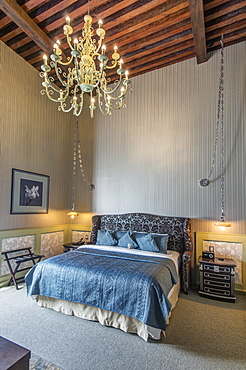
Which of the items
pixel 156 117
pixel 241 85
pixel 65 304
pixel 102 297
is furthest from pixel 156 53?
pixel 65 304

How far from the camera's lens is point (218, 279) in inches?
139

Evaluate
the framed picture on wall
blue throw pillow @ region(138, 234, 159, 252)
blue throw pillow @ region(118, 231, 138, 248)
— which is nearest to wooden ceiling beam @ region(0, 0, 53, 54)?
the framed picture on wall

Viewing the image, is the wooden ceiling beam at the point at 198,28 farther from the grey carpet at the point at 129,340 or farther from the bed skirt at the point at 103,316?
the grey carpet at the point at 129,340

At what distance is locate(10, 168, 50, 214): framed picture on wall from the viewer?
429 cm

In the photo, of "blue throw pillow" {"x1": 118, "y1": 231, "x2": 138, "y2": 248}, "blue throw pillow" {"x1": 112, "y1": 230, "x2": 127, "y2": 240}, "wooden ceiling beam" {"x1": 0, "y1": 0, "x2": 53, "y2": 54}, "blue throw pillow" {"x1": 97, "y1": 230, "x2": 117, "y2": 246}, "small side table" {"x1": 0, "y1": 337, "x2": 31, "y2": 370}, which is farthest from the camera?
"blue throw pillow" {"x1": 112, "y1": 230, "x2": 127, "y2": 240}

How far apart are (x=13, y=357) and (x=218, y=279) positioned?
3293 millimetres

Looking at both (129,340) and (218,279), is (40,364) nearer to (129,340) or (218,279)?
(129,340)

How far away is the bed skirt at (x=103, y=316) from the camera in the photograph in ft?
7.79

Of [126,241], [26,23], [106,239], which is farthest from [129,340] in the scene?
[26,23]

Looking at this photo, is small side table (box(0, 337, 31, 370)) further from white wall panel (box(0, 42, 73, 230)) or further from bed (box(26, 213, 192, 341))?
white wall panel (box(0, 42, 73, 230))

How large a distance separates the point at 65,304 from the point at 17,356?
181 cm

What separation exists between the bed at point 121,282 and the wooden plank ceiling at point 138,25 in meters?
3.61

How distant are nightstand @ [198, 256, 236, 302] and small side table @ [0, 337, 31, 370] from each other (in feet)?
10.2

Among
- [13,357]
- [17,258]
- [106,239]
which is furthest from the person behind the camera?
[106,239]
